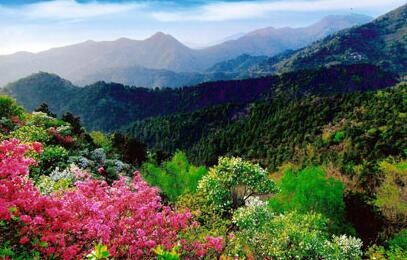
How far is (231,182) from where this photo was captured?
33.7m

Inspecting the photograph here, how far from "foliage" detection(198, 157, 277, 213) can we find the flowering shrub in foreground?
12.9 metres

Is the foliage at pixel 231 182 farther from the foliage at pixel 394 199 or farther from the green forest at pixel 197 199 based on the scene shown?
the foliage at pixel 394 199

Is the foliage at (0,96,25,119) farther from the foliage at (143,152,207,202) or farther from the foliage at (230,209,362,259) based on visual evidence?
the foliage at (230,209,362,259)

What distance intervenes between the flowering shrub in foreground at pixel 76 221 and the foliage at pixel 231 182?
42.3 ft

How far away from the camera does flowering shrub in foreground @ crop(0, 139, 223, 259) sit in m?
14.0

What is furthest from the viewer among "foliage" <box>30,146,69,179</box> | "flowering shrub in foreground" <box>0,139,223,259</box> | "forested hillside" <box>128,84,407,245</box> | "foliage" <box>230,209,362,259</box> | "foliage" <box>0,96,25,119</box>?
"forested hillside" <box>128,84,407,245</box>

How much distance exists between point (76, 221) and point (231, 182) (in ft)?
62.7

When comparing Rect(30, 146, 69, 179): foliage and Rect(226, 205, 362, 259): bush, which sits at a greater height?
Rect(30, 146, 69, 179): foliage

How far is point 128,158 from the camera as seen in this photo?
77125mm

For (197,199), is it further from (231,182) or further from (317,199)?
(317,199)

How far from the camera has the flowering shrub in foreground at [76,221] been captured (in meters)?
14.0

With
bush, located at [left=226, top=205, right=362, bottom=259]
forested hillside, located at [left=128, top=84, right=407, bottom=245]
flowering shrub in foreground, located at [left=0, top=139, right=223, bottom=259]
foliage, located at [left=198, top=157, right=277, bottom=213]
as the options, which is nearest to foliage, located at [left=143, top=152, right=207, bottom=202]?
forested hillside, located at [left=128, top=84, right=407, bottom=245]

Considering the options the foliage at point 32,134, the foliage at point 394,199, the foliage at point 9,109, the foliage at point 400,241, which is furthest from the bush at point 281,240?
the foliage at point 9,109

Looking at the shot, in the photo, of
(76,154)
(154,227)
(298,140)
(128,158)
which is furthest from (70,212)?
(298,140)
